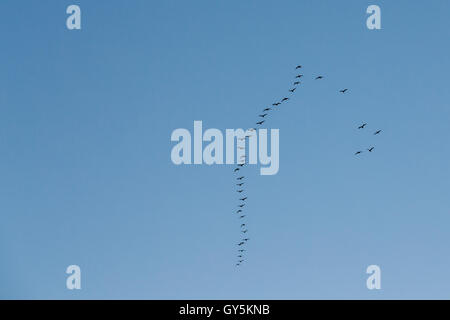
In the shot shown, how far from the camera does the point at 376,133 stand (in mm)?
81188

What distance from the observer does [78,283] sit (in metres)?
75.9
